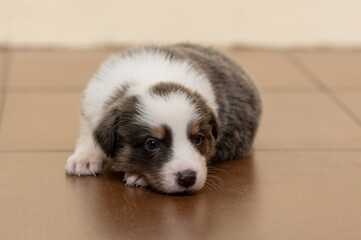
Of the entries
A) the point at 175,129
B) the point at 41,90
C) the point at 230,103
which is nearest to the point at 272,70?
the point at 41,90

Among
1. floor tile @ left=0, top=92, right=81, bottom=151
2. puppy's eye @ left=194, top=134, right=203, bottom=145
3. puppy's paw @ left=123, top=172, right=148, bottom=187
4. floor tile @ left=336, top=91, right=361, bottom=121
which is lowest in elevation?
floor tile @ left=0, top=92, right=81, bottom=151

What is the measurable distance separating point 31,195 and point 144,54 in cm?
93

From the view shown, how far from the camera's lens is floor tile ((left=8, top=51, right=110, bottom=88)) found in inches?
227

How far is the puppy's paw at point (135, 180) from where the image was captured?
3.69 metres

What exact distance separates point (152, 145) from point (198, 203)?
0.33 meters

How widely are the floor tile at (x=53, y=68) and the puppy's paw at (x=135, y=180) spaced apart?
2.10 m

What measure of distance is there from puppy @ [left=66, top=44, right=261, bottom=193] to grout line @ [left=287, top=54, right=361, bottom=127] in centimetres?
95

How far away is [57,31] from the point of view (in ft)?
22.5

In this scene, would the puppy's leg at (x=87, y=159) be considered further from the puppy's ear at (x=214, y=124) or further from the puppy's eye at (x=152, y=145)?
the puppy's ear at (x=214, y=124)

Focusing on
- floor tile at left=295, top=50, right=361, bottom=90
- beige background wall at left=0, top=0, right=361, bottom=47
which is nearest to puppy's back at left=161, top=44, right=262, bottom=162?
floor tile at left=295, top=50, right=361, bottom=90

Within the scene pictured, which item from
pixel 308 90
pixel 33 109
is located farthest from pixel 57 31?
pixel 308 90

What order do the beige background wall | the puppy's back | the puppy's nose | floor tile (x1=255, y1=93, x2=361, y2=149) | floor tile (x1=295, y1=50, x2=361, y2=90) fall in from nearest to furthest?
1. the puppy's nose
2. the puppy's back
3. floor tile (x1=255, y1=93, x2=361, y2=149)
4. floor tile (x1=295, y1=50, x2=361, y2=90)
5. the beige background wall

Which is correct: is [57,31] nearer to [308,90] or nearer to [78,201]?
[308,90]

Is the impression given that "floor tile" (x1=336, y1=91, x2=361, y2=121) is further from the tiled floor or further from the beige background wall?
the beige background wall
